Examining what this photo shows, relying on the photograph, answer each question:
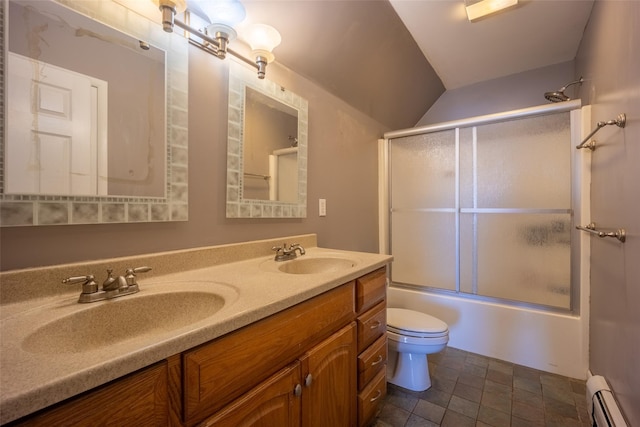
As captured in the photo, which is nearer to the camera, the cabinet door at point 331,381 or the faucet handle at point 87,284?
the faucet handle at point 87,284

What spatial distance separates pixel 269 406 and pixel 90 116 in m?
1.05

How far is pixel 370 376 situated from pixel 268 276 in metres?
0.73

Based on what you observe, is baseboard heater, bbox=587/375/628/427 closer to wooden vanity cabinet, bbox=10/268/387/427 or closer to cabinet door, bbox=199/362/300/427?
wooden vanity cabinet, bbox=10/268/387/427

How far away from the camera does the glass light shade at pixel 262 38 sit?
1.20m

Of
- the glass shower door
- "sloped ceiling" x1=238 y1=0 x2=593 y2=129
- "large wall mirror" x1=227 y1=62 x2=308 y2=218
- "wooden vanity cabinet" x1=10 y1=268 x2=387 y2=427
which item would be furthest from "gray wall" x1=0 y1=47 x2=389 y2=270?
"wooden vanity cabinet" x1=10 y1=268 x2=387 y2=427

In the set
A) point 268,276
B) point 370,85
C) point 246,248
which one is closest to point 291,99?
point 370,85

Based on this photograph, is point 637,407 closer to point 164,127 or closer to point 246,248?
point 246,248

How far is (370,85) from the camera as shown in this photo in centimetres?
204

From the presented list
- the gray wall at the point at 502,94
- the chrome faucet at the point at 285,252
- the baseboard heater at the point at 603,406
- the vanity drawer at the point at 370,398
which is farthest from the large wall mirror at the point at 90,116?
the gray wall at the point at 502,94

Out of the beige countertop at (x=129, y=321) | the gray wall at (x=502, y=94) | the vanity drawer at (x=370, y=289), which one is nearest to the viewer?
the beige countertop at (x=129, y=321)

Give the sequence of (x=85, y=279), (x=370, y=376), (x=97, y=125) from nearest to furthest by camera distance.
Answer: (x=85, y=279), (x=97, y=125), (x=370, y=376)

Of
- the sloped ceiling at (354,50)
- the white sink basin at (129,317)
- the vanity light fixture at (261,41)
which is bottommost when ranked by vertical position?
the white sink basin at (129,317)

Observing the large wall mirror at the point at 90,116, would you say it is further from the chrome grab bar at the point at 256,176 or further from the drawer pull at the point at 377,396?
the drawer pull at the point at 377,396

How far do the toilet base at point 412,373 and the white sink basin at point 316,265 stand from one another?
78cm
